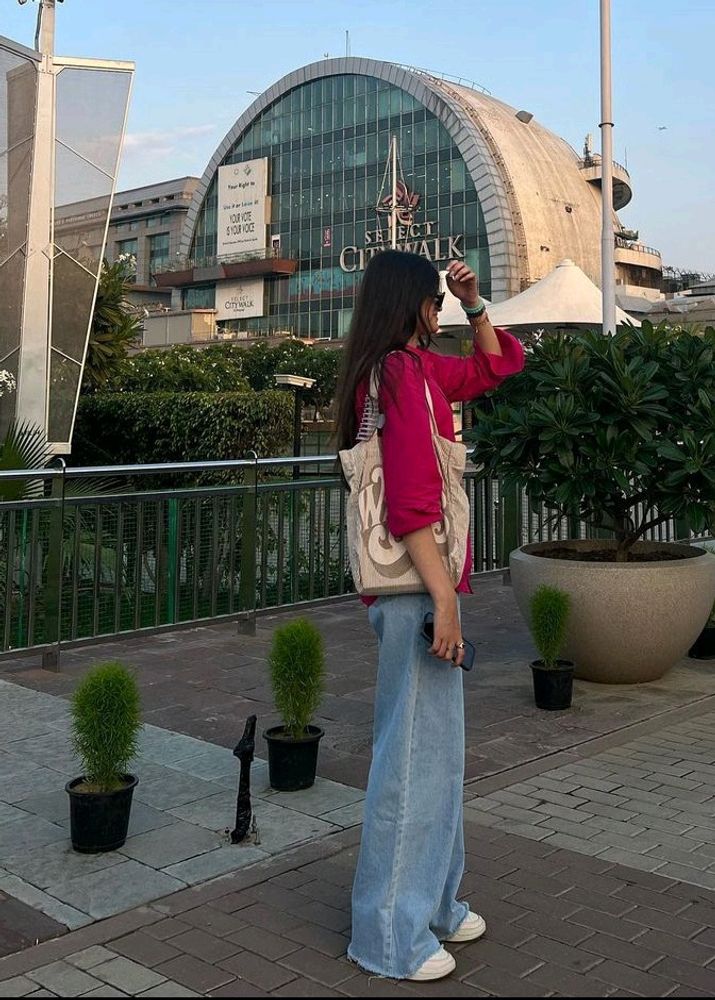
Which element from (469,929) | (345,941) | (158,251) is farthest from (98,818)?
(158,251)

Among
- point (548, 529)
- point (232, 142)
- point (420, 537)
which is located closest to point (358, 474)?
point (420, 537)

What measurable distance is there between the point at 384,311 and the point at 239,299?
311 feet

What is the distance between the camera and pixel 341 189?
280ft

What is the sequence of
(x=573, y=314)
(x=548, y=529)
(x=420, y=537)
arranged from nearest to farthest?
(x=420, y=537), (x=548, y=529), (x=573, y=314)

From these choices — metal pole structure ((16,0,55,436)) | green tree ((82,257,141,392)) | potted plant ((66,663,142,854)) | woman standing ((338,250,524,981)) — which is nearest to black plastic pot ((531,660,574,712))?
potted plant ((66,663,142,854))

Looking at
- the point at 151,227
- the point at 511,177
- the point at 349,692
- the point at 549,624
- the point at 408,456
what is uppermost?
the point at 151,227

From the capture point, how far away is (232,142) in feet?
311

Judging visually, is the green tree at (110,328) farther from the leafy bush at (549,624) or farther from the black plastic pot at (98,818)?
the black plastic pot at (98,818)

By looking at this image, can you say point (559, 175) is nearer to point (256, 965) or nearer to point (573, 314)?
point (573, 314)

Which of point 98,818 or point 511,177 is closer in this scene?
point 98,818

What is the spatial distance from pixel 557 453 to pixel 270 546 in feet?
9.84

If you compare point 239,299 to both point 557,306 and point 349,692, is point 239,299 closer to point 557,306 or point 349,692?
point 557,306

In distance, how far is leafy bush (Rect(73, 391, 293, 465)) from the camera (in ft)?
49.2

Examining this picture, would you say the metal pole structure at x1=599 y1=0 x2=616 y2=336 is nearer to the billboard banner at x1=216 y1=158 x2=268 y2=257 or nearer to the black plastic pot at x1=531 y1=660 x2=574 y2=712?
the black plastic pot at x1=531 y1=660 x2=574 y2=712
